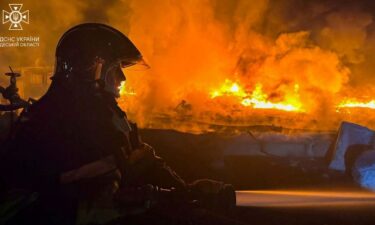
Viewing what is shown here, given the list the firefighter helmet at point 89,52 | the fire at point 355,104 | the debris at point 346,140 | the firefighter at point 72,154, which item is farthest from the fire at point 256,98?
the firefighter at point 72,154

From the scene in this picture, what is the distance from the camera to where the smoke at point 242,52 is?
11539 millimetres

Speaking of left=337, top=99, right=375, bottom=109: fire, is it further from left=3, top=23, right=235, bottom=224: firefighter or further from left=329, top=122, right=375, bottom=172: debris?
left=3, top=23, right=235, bottom=224: firefighter

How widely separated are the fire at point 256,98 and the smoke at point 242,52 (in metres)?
0.11

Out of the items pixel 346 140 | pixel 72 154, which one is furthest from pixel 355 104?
pixel 72 154

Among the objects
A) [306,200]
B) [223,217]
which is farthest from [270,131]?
[223,217]

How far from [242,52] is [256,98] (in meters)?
1.81

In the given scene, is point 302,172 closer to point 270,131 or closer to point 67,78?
point 270,131

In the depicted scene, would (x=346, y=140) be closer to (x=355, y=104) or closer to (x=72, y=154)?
(x=355, y=104)

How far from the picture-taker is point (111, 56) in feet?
11.7

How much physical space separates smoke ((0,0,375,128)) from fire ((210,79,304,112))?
0.35 feet

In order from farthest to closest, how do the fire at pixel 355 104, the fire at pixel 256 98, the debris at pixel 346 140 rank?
the fire at pixel 355 104, the fire at pixel 256 98, the debris at pixel 346 140

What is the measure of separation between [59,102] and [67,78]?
1.08 ft

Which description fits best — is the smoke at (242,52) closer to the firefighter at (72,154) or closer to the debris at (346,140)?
the debris at (346,140)

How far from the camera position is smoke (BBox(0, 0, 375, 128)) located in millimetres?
11539
